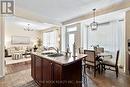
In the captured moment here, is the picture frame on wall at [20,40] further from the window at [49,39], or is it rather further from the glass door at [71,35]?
the glass door at [71,35]

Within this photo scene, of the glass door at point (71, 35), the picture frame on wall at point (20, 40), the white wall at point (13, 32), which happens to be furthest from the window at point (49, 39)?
the glass door at point (71, 35)

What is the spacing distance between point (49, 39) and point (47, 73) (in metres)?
8.12

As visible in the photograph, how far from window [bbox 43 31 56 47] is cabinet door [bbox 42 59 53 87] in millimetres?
6931

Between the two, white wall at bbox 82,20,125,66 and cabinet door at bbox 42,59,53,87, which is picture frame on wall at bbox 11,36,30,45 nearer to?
white wall at bbox 82,20,125,66

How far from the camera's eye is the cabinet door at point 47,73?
2104 mm

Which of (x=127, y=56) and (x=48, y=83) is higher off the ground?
(x=127, y=56)

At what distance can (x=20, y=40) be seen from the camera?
10391 millimetres

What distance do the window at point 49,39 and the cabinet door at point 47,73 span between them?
693 cm

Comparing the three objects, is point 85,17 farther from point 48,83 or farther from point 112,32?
point 48,83

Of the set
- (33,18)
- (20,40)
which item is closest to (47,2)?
(33,18)

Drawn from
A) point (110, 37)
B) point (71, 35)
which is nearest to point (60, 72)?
point (110, 37)

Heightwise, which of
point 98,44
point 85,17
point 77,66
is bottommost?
point 77,66

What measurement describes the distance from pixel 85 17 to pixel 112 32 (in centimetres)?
162

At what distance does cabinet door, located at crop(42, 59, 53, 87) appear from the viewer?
2104 millimetres
